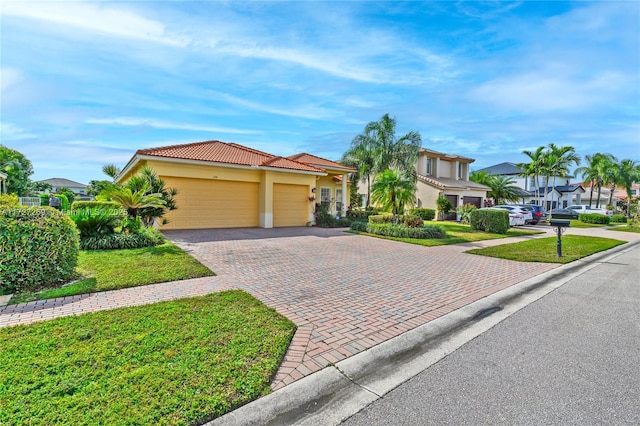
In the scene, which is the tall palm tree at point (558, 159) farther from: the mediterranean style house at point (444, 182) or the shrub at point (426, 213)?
the shrub at point (426, 213)

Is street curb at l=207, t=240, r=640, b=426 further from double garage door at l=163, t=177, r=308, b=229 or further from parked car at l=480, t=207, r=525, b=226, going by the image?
parked car at l=480, t=207, r=525, b=226

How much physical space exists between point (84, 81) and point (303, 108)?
35.3 ft

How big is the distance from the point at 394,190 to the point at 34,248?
1303 centimetres

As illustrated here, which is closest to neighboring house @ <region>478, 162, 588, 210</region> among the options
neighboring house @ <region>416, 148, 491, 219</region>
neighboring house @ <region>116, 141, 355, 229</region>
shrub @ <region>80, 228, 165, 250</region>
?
neighboring house @ <region>416, 148, 491, 219</region>

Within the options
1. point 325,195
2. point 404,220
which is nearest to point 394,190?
point 404,220

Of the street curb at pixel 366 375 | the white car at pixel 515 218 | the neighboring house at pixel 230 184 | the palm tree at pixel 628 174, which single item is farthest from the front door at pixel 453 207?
the palm tree at pixel 628 174

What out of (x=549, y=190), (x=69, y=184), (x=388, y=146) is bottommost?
(x=549, y=190)

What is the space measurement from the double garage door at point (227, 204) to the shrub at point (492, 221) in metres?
10.4

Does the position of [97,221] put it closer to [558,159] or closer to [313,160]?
[313,160]

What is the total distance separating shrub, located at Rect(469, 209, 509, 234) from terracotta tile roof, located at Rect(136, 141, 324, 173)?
10.0 metres

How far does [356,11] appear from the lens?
9328mm

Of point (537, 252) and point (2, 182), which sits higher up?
point (2, 182)

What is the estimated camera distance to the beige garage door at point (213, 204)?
14.6m

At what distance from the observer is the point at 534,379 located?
9.70 ft
